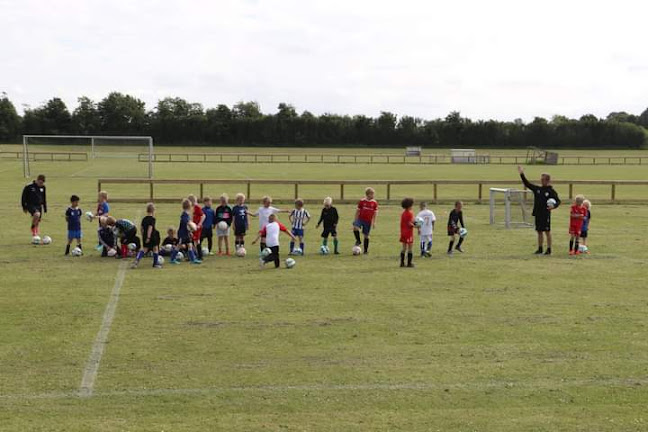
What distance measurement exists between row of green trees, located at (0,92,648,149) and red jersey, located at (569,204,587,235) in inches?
3745

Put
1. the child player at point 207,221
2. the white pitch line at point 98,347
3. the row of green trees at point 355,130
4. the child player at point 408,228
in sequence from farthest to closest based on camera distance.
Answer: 1. the row of green trees at point 355,130
2. the child player at point 207,221
3. the child player at point 408,228
4. the white pitch line at point 98,347

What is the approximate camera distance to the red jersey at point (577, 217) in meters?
17.5

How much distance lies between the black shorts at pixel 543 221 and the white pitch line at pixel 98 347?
30.8ft

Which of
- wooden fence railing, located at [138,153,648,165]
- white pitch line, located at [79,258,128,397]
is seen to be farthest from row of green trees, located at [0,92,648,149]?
white pitch line, located at [79,258,128,397]

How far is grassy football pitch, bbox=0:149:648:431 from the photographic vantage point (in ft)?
24.9

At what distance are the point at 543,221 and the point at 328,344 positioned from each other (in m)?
9.34

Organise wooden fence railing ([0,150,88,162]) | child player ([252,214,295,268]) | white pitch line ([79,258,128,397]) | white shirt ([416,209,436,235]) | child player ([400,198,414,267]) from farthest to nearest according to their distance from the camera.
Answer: wooden fence railing ([0,150,88,162]), white shirt ([416,209,436,235]), child player ([400,198,414,267]), child player ([252,214,295,268]), white pitch line ([79,258,128,397])

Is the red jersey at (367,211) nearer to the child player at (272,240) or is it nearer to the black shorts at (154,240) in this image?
the child player at (272,240)

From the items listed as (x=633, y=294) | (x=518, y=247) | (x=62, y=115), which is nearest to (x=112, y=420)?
(x=633, y=294)

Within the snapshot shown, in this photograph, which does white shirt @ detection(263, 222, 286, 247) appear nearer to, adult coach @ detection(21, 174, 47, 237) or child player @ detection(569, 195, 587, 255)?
adult coach @ detection(21, 174, 47, 237)

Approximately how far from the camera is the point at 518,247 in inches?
739

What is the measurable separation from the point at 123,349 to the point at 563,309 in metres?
6.60

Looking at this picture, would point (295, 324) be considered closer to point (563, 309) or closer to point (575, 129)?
point (563, 309)

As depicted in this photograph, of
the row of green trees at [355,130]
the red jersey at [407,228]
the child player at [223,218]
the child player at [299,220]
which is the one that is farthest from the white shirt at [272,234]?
the row of green trees at [355,130]
